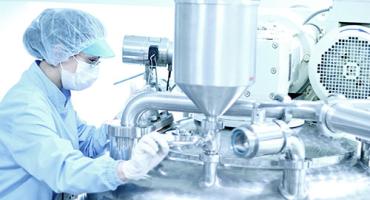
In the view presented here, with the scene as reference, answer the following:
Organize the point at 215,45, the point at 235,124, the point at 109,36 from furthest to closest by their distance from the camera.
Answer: the point at 109,36
the point at 235,124
the point at 215,45

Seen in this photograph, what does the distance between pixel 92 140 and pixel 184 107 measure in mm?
404

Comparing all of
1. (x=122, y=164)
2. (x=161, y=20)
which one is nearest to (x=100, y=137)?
(x=122, y=164)

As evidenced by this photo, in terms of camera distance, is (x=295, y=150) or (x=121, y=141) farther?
(x=121, y=141)

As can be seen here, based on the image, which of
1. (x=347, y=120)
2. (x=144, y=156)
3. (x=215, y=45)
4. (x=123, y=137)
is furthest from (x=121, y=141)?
(x=347, y=120)

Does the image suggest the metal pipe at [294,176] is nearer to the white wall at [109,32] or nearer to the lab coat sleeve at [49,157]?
the lab coat sleeve at [49,157]

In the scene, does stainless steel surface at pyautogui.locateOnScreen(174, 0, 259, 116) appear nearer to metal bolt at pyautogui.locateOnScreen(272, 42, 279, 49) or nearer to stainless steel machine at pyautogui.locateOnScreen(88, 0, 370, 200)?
stainless steel machine at pyautogui.locateOnScreen(88, 0, 370, 200)

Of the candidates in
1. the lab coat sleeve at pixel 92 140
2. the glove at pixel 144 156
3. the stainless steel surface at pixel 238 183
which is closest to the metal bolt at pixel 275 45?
the stainless steel surface at pixel 238 183

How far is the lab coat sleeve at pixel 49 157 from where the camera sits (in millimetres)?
1023

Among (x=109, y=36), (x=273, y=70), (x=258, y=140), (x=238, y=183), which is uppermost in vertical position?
(x=109, y=36)

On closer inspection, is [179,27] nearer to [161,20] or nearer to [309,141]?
[309,141]

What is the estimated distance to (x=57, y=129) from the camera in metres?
1.24

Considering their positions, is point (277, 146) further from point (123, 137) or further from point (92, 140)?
point (92, 140)

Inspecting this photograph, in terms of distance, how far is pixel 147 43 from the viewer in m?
1.32

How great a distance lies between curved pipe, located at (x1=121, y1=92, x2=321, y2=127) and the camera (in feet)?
3.43
